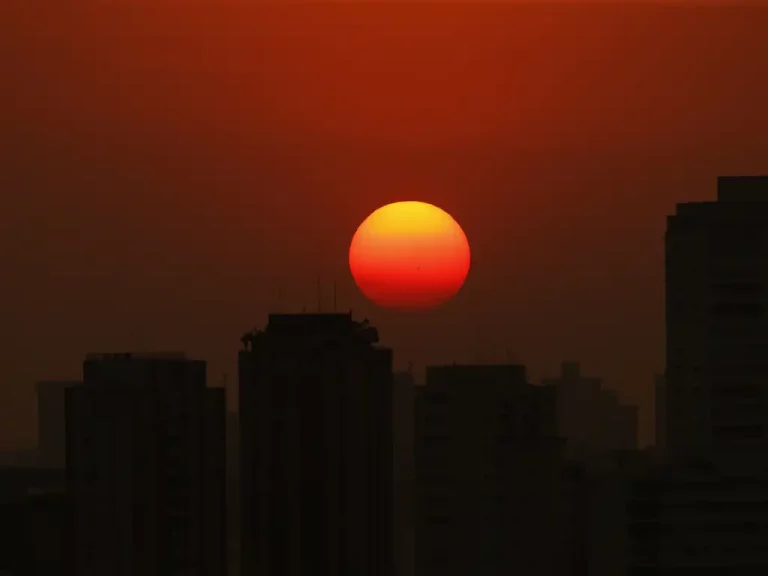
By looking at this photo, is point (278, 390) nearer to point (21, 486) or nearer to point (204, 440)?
point (204, 440)

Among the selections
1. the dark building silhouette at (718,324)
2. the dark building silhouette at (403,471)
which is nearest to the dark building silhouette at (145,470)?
the dark building silhouette at (403,471)

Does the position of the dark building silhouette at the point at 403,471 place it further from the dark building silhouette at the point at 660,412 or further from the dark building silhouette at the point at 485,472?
the dark building silhouette at the point at 660,412

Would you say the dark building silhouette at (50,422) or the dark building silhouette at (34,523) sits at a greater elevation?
the dark building silhouette at (50,422)

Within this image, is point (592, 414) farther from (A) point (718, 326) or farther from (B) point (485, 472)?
(A) point (718, 326)

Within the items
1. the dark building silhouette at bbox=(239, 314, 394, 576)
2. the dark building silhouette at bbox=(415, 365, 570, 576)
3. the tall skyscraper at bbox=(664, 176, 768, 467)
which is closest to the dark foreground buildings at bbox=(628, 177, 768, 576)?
the tall skyscraper at bbox=(664, 176, 768, 467)

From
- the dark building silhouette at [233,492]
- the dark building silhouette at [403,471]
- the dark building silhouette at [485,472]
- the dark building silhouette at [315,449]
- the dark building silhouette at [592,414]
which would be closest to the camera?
the dark building silhouette at [233,492]

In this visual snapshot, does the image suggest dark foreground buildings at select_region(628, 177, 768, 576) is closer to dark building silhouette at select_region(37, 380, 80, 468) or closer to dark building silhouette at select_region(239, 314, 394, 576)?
dark building silhouette at select_region(239, 314, 394, 576)
